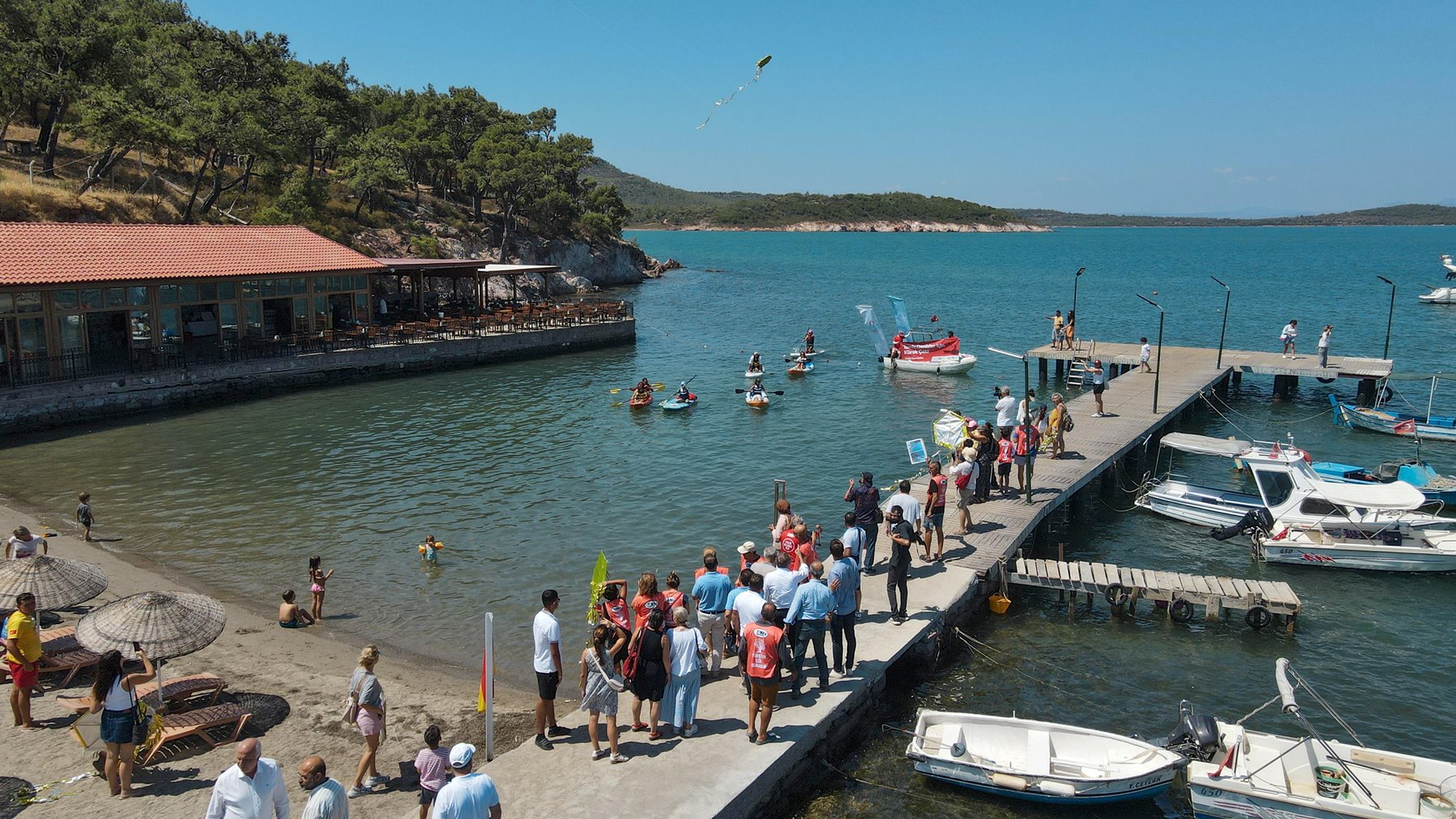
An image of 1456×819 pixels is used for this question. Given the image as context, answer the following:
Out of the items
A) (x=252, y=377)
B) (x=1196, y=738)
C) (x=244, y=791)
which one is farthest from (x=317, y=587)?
(x=252, y=377)

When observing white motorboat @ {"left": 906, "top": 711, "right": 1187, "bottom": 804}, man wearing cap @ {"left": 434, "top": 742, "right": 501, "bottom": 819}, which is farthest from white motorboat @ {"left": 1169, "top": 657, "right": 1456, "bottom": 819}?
man wearing cap @ {"left": 434, "top": 742, "right": 501, "bottom": 819}

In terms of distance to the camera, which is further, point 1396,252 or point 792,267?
point 1396,252

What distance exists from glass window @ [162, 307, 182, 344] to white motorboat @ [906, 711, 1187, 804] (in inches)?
1367

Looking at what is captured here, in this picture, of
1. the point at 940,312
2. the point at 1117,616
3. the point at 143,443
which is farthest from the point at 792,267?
the point at 1117,616

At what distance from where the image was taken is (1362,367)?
36.9 m

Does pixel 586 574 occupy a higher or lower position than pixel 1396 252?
lower

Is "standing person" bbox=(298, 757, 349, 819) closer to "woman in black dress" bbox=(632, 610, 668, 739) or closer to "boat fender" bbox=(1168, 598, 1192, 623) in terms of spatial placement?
"woman in black dress" bbox=(632, 610, 668, 739)

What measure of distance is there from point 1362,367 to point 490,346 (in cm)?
3908

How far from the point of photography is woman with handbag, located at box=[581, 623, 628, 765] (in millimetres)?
9906

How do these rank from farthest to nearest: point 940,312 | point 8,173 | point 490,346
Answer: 1. point 940,312
2. point 8,173
3. point 490,346

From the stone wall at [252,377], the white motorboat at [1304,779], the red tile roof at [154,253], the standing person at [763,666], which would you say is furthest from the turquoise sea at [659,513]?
the red tile roof at [154,253]

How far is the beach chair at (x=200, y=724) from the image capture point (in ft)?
35.9

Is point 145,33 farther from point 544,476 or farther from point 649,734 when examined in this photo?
point 649,734

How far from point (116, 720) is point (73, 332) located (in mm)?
29036
